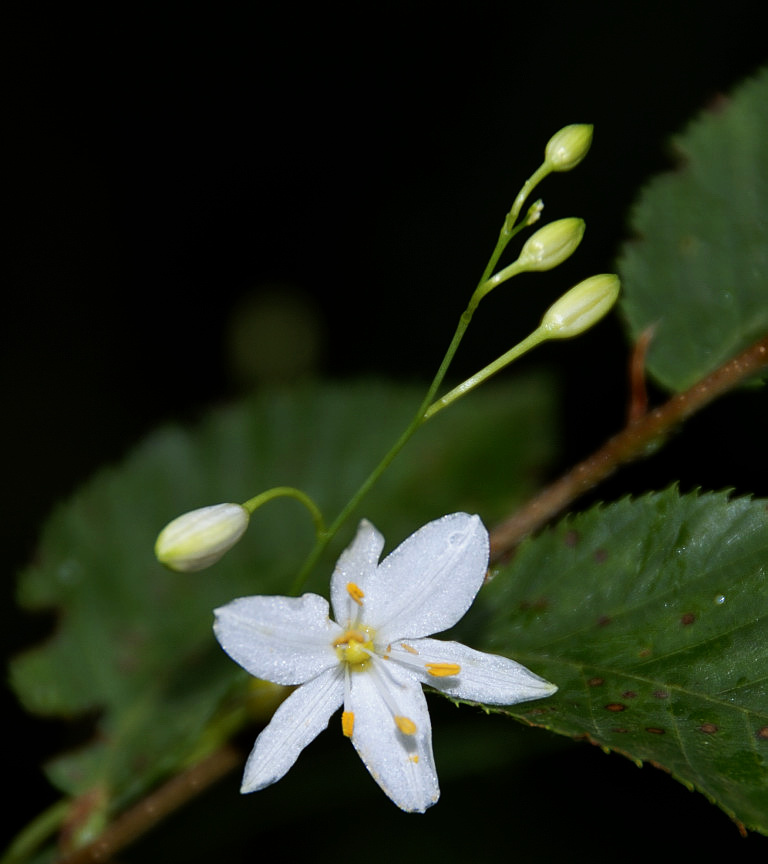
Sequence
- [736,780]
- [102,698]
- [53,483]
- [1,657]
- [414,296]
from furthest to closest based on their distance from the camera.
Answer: [414,296] → [53,483] → [1,657] → [102,698] → [736,780]

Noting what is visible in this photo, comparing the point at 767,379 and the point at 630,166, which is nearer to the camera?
the point at 767,379

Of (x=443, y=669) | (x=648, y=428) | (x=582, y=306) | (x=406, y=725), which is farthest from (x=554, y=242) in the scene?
(x=406, y=725)

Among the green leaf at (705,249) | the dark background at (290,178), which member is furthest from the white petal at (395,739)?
the dark background at (290,178)

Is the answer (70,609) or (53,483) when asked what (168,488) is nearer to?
(70,609)

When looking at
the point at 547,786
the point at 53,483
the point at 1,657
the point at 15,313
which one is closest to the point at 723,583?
the point at 547,786

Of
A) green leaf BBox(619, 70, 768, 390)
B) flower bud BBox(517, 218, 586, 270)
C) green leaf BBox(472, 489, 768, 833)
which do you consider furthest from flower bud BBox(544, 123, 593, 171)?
green leaf BBox(472, 489, 768, 833)

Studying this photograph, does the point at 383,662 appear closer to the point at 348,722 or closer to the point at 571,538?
the point at 348,722

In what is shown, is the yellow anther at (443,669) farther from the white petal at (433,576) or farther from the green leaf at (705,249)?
the green leaf at (705,249)
